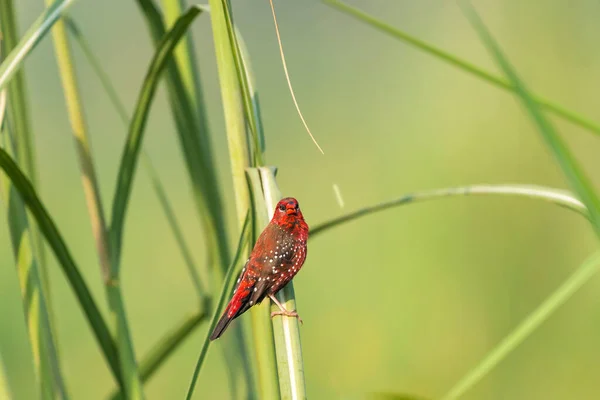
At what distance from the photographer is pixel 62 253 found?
0.61m

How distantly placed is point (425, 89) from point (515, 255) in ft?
2.26

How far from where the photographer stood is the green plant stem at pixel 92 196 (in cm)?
64

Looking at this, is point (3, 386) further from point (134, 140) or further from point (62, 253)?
point (134, 140)

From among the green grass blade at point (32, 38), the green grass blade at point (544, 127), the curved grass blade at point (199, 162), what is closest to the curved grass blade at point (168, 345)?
the curved grass blade at point (199, 162)

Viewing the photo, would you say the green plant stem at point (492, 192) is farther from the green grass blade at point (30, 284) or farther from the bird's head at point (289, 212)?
the green grass blade at point (30, 284)

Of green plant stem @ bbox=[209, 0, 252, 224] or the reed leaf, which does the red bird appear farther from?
the reed leaf

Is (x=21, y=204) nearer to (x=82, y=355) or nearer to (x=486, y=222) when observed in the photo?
(x=82, y=355)

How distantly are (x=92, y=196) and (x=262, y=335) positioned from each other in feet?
0.96

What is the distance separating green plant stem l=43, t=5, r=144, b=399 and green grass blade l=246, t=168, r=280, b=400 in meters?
0.17

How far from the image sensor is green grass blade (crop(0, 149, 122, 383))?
565mm

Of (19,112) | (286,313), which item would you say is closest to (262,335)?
(286,313)

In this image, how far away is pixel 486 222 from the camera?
7.20ft

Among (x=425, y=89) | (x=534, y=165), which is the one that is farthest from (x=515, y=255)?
(x=425, y=89)

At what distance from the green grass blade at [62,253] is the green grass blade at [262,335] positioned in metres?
0.18
